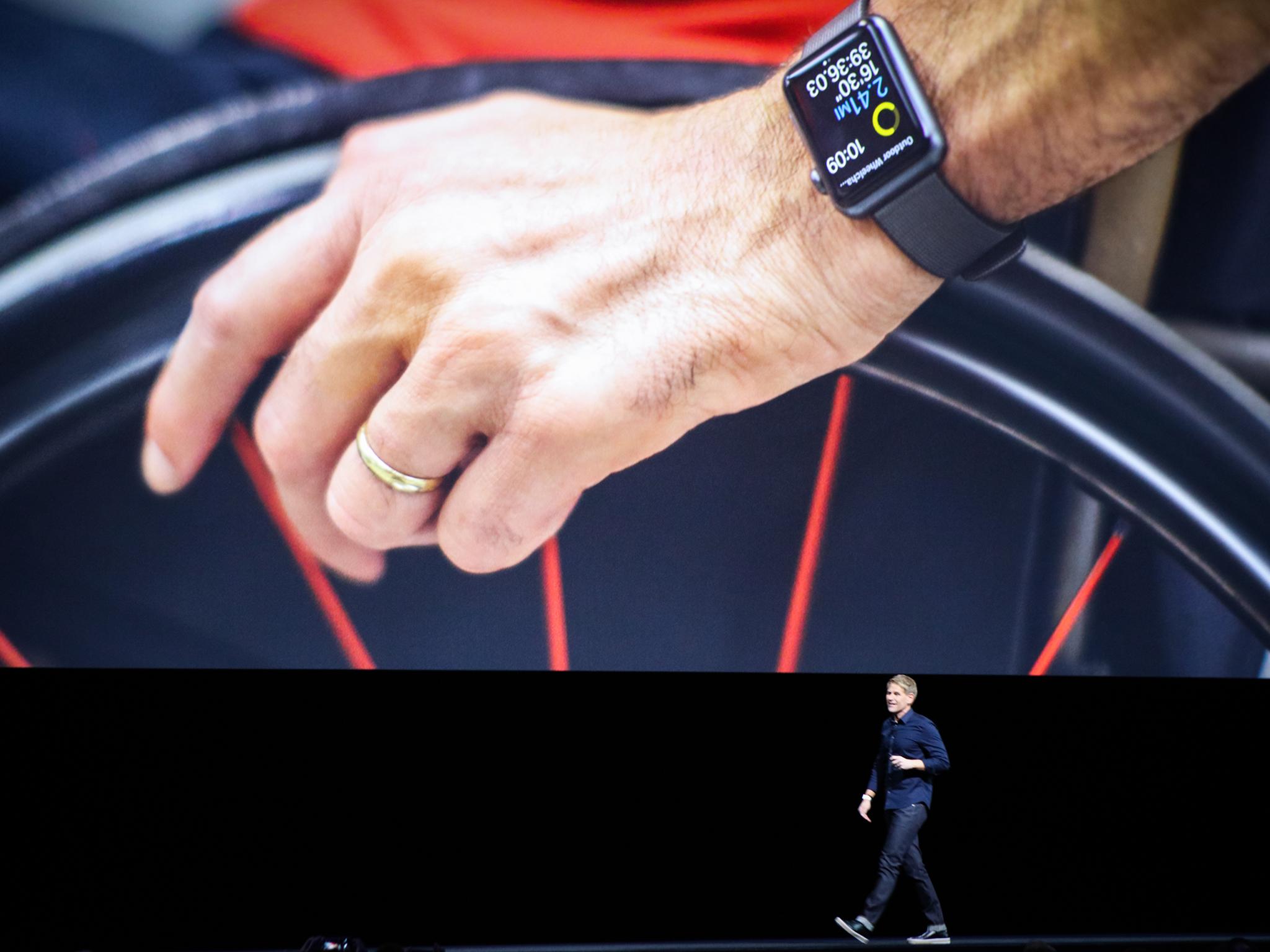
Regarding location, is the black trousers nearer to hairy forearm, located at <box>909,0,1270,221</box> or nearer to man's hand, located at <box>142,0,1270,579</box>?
man's hand, located at <box>142,0,1270,579</box>

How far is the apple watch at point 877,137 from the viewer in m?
1.30

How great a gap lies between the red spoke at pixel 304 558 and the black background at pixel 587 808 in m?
0.17

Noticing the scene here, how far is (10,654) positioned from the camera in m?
1.50

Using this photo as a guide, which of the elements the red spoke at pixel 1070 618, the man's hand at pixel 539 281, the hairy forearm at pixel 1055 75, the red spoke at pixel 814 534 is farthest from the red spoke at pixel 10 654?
the red spoke at pixel 1070 618

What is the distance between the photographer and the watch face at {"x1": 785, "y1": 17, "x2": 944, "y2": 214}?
1.29 meters

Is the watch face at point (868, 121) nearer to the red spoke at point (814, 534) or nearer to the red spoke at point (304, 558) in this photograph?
the red spoke at point (814, 534)

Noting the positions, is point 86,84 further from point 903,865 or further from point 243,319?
point 903,865

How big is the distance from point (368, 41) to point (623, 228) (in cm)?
45

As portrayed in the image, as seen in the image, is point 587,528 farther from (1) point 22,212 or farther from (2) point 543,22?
(1) point 22,212

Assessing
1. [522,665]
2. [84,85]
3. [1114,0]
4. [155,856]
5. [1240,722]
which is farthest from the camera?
[1240,722]

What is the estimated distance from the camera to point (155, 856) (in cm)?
174

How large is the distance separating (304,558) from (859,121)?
970 millimetres

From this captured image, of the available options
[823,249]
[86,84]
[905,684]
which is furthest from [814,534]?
[86,84]

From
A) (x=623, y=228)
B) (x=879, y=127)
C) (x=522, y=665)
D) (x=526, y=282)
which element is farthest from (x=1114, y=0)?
(x=522, y=665)
